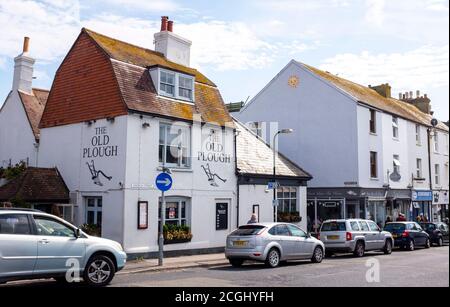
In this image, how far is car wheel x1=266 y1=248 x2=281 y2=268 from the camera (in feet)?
52.4

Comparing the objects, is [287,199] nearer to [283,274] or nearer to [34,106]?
[283,274]

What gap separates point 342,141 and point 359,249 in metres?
10.8

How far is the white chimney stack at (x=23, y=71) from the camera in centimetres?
2548

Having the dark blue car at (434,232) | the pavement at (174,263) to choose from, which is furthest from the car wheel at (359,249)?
the dark blue car at (434,232)

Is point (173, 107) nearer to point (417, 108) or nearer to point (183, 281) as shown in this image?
point (183, 281)

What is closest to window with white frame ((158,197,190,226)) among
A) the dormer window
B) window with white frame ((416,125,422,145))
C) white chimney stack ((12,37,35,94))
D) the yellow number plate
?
the yellow number plate

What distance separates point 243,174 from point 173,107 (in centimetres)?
464

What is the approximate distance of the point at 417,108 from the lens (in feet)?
140

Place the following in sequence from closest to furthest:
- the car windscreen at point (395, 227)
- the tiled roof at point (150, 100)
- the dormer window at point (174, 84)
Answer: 1. the tiled roof at point (150, 100)
2. the dormer window at point (174, 84)
3. the car windscreen at point (395, 227)

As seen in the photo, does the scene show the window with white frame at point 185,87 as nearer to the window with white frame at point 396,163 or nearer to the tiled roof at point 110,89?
the tiled roof at point 110,89

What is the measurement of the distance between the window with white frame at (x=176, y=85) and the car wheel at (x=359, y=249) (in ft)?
30.9

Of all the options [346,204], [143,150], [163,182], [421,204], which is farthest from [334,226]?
[421,204]

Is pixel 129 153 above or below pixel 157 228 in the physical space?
above

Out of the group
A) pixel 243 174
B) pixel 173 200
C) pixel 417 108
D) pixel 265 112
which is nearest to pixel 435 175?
pixel 417 108
